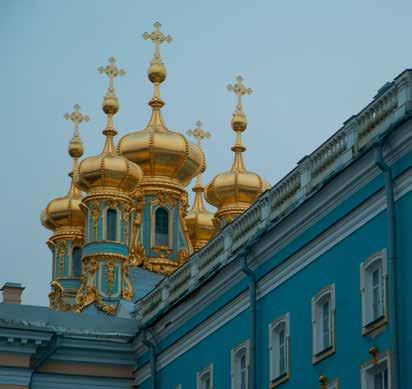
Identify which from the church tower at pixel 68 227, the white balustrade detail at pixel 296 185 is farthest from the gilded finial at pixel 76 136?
the white balustrade detail at pixel 296 185

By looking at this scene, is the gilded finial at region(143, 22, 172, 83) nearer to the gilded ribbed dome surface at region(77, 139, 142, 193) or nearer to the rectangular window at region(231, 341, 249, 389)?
the gilded ribbed dome surface at region(77, 139, 142, 193)

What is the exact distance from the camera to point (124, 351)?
36.8 meters

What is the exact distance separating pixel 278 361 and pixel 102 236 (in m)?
23.3

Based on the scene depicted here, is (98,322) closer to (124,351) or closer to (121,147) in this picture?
(124,351)

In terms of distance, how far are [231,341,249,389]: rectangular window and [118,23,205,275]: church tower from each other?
929 inches

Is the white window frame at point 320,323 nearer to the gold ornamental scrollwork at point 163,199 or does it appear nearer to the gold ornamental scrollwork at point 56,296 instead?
the gold ornamental scrollwork at point 163,199

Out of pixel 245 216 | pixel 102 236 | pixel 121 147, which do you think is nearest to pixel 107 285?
pixel 102 236

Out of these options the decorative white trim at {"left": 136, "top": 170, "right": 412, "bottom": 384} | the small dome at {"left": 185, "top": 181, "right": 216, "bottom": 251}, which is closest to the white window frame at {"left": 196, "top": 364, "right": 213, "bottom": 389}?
the decorative white trim at {"left": 136, "top": 170, "right": 412, "bottom": 384}

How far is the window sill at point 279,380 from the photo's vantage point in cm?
2887

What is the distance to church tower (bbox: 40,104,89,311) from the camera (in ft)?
202

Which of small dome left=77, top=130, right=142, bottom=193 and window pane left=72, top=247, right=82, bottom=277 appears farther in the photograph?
window pane left=72, top=247, right=82, bottom=277

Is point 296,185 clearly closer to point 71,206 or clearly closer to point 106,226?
point 106,226

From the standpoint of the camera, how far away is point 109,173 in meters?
52.0

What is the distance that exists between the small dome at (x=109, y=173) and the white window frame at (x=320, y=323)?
A: 79.4 feet
